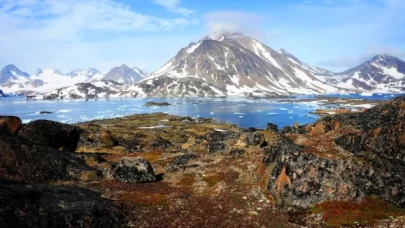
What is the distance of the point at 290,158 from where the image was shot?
35.6 metres

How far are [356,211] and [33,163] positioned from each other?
3658 centimetres

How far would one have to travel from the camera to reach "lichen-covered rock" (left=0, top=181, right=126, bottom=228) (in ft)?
80.8

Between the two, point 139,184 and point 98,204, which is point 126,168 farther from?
point 98,204

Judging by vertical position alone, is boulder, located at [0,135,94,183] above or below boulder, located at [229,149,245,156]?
above

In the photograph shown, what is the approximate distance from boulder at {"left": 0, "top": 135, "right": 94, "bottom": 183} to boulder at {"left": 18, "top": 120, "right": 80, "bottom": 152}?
441 inches

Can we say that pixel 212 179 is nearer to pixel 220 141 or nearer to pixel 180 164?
pixel 180 164

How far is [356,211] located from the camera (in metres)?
30.5

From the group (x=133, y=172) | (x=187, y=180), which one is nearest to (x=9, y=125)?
(x=133, y=172)

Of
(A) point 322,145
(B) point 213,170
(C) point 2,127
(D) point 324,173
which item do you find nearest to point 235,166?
(B) point 213,170

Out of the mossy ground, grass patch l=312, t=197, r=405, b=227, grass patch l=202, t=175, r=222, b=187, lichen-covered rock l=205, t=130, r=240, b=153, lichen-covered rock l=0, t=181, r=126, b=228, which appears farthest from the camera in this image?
lichen-covered rock l=205, t=130, r=240, b=153

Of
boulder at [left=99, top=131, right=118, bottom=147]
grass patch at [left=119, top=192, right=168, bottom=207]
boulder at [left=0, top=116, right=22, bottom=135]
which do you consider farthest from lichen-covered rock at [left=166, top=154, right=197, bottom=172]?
boulder at [left=99, top=131, right=118, bottom=147]

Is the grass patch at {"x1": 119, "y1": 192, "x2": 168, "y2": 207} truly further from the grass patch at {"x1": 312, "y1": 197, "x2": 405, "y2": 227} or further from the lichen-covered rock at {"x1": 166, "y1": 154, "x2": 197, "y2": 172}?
the grass patch at {"x1": 312, "y1": 197, "x2": 405, "y2": 227}

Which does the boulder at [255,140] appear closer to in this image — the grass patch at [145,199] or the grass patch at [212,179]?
the grass patch at [212,179]

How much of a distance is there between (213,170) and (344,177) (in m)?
19.6
